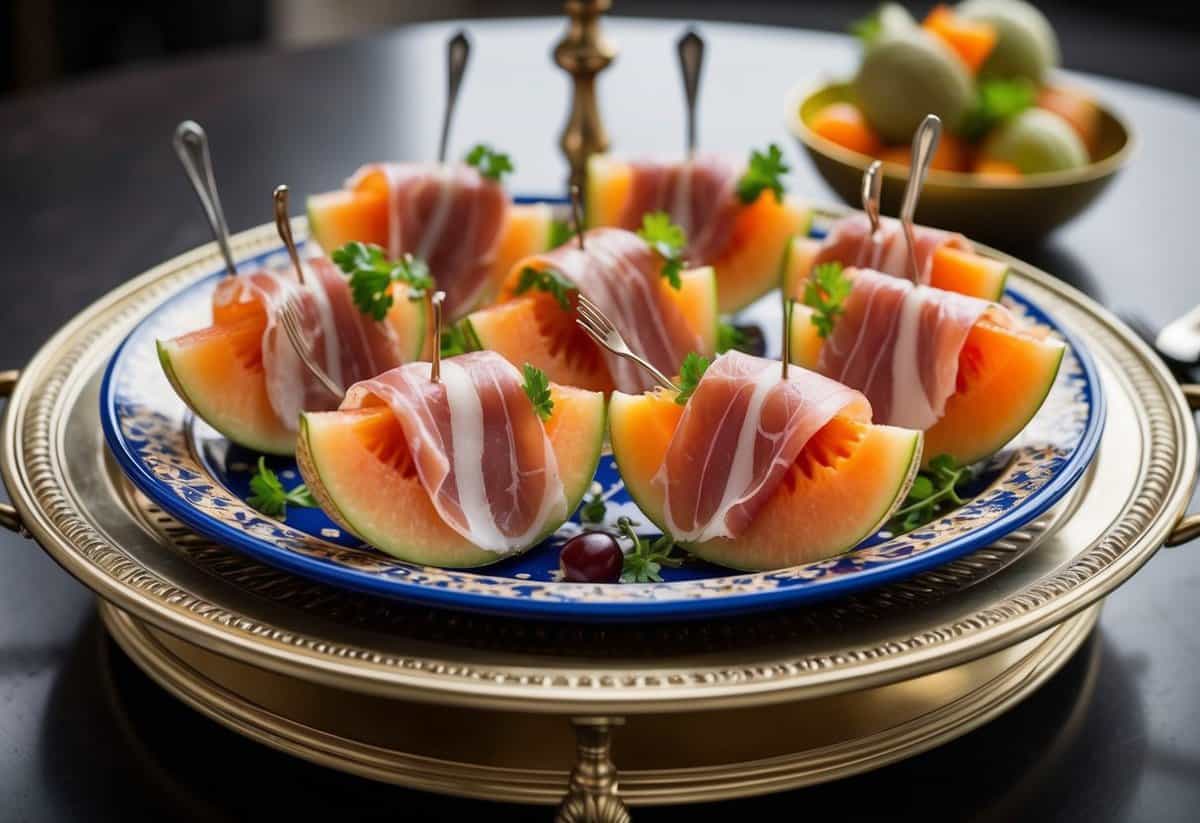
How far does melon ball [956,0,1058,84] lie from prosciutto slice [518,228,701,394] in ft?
3.28

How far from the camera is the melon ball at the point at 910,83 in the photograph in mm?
2279

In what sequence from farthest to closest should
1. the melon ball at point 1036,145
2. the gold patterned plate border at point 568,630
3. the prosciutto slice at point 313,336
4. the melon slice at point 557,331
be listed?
1. the melon ball at point 1036,145
2. the melon slice at point 557,331
3. the prosciutto slice at point 313,336
4. the gold patterned plate border at point 568,630

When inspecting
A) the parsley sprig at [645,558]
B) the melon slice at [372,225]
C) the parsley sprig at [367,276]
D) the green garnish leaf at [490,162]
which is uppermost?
the green garnish leaf at [490,162]

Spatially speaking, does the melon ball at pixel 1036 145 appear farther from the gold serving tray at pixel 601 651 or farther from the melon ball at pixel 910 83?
the gold serving tray at pixel 601 651

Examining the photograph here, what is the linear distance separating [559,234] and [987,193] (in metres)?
0.64

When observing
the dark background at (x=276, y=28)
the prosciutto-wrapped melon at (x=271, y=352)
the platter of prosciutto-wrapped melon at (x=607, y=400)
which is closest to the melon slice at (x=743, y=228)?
the platter of prosciutto-wrapped melon at (x=607, y=400)

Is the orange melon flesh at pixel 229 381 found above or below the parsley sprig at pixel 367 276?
below

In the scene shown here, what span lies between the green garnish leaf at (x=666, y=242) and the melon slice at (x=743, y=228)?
0.15 meters

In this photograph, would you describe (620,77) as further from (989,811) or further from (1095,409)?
(989,811)

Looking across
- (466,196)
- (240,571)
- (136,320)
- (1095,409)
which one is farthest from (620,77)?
(240,571)

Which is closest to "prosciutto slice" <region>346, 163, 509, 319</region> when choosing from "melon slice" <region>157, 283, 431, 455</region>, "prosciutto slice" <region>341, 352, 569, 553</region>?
"melon slice" <region>157, 283, 431, 455</region>

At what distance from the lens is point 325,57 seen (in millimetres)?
3029

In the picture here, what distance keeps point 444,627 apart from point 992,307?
705 mm

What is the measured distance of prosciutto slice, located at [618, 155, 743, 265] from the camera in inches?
76.9
